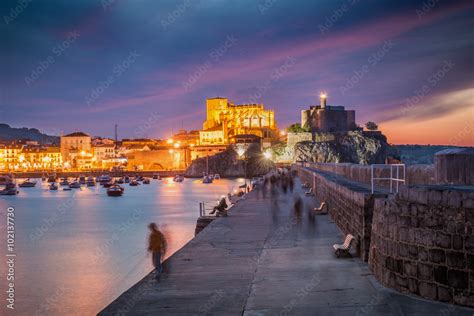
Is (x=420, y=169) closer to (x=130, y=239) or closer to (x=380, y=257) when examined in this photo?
(x=380, y=257)

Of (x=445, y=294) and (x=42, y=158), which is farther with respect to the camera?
(x=42, y=158)

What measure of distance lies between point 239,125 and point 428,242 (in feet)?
503

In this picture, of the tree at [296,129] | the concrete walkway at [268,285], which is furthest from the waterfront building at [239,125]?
the concrete walkway at [268,285]

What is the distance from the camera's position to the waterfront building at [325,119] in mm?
131250

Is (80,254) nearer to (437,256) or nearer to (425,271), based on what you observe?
(425,271)

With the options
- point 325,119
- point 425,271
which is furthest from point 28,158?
point 425,271

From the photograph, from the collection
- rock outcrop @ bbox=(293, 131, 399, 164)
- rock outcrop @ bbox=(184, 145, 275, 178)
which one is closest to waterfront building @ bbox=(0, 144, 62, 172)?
rock outcrop @ bbox=(184, 145, 275, 178)

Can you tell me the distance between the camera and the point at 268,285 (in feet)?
30.8

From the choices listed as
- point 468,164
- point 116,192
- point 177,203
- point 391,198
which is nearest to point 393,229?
point 391,198

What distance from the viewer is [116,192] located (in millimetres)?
81625

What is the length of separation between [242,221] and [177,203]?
1754 inches

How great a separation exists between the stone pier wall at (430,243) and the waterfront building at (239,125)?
138964mm

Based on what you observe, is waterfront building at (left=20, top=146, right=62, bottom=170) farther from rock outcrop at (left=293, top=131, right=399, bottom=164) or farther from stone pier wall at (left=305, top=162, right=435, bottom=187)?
stone pier wall at (left=305, top=162, right=435, bottom=187)

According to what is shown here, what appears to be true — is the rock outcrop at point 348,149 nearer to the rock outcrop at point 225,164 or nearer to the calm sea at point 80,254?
the rock outcrop at point 225,164
